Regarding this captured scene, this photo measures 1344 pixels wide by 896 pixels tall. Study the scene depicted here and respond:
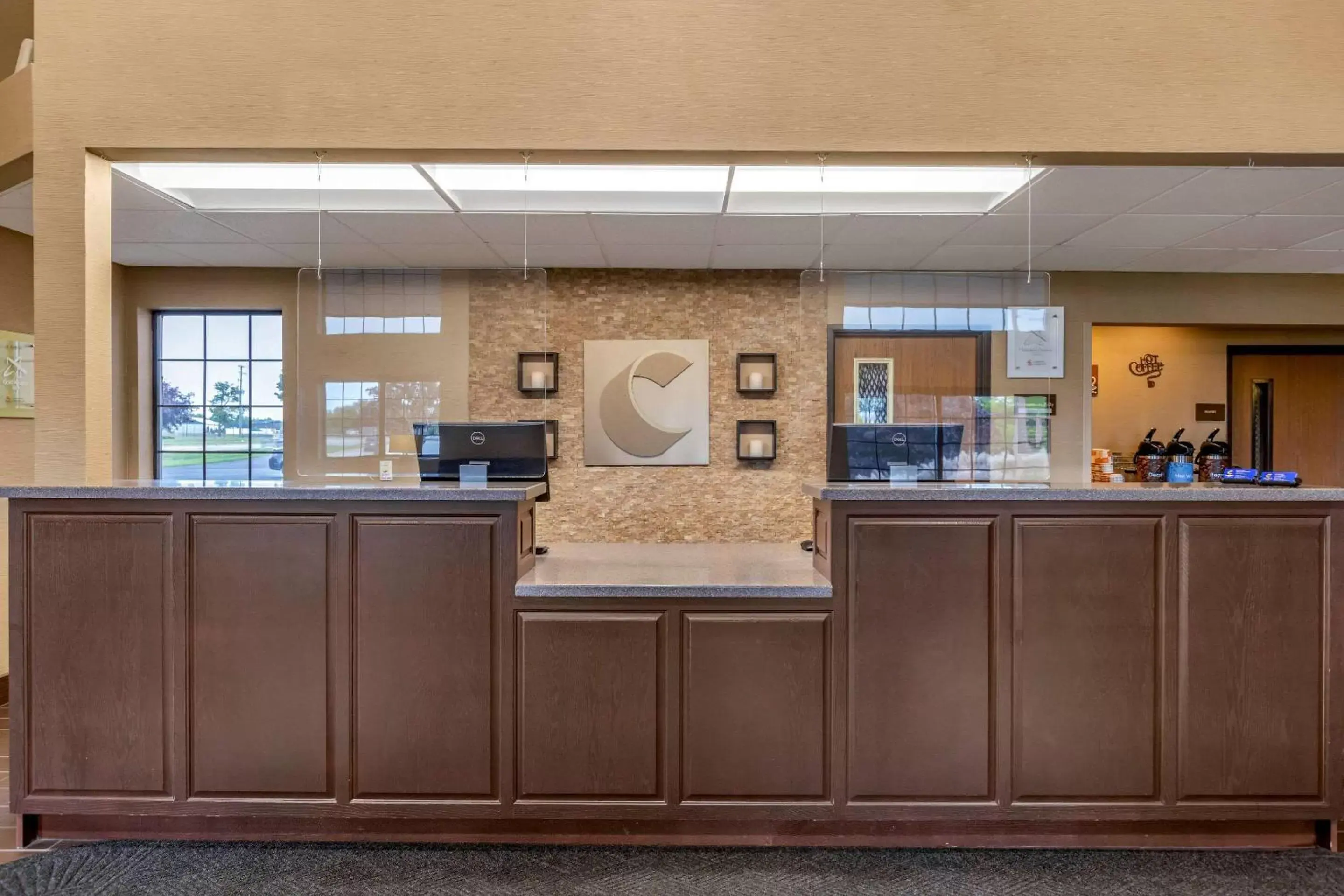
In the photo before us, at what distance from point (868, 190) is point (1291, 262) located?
3.80 m

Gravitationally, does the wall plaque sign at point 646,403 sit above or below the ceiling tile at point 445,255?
below

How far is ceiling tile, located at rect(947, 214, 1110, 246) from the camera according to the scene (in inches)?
177

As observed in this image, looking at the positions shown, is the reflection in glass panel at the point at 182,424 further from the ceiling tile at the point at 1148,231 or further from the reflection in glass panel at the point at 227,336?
the ceiling tile at the point at 1148,231

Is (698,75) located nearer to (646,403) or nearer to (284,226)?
(284,226)

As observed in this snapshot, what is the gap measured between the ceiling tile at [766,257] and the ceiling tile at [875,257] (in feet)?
0.42

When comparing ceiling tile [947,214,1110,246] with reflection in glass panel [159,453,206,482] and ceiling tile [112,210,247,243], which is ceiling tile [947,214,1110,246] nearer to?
ceiling tile [112,210,247,243]

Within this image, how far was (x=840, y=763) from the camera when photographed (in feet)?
8.57

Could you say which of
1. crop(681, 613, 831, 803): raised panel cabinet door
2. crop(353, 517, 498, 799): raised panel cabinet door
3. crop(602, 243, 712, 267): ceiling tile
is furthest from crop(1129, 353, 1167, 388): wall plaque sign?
crop(353, 517, 498, 799): raised panel cabinet door

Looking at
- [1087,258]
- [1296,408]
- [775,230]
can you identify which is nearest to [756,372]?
[775,230]

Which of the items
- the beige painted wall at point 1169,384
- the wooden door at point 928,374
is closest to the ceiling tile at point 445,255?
the wooden door at point 928,374

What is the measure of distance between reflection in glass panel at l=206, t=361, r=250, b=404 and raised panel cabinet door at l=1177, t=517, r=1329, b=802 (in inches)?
258

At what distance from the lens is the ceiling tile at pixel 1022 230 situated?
4.50m

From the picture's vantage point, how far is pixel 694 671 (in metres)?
2.62

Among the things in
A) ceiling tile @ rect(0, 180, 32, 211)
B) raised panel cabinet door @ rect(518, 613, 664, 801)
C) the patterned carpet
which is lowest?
the patterned carpet
